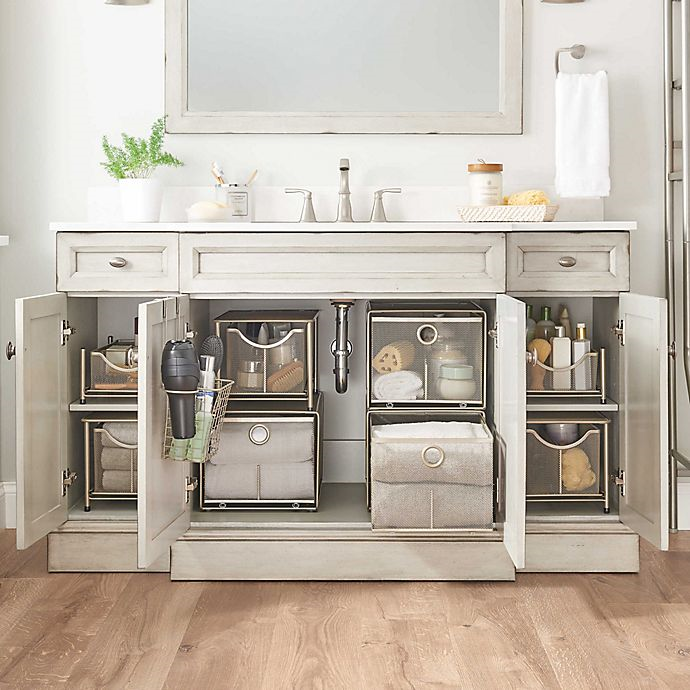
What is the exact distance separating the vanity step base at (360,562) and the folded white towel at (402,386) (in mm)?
427

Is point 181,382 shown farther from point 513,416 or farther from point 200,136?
point 200,136

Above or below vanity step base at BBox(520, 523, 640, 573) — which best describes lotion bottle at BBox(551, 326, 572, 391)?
above

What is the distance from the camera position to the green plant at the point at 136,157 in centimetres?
281

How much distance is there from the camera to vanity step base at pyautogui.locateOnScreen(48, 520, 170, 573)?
2.64 metres

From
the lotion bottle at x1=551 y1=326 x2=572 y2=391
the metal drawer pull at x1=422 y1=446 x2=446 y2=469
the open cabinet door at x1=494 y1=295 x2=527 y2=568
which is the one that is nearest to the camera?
the open cabinet door at x1=494 y1=295 x2=527 y2=568

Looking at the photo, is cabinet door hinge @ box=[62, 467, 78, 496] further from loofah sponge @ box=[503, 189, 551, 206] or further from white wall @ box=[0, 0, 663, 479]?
loofah sponge @ box=[503, 189, 551, 206]

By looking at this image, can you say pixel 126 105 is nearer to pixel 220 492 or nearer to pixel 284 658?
pixel 220 492

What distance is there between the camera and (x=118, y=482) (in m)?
2.74

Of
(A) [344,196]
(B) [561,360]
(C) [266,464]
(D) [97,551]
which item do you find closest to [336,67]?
(A) [344,196]

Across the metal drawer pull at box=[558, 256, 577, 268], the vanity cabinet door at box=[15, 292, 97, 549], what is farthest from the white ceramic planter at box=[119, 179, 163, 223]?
the metal drawer pull at box=[558, 256, 577, 268]

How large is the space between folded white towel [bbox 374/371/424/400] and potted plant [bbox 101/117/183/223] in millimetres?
847

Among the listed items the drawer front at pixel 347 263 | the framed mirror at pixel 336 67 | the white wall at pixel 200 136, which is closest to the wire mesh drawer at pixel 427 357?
the drawer front at pixel 347 263

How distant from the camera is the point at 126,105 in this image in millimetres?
3012

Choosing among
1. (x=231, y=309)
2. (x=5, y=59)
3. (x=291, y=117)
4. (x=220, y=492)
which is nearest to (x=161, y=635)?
(x=220, y=492)
